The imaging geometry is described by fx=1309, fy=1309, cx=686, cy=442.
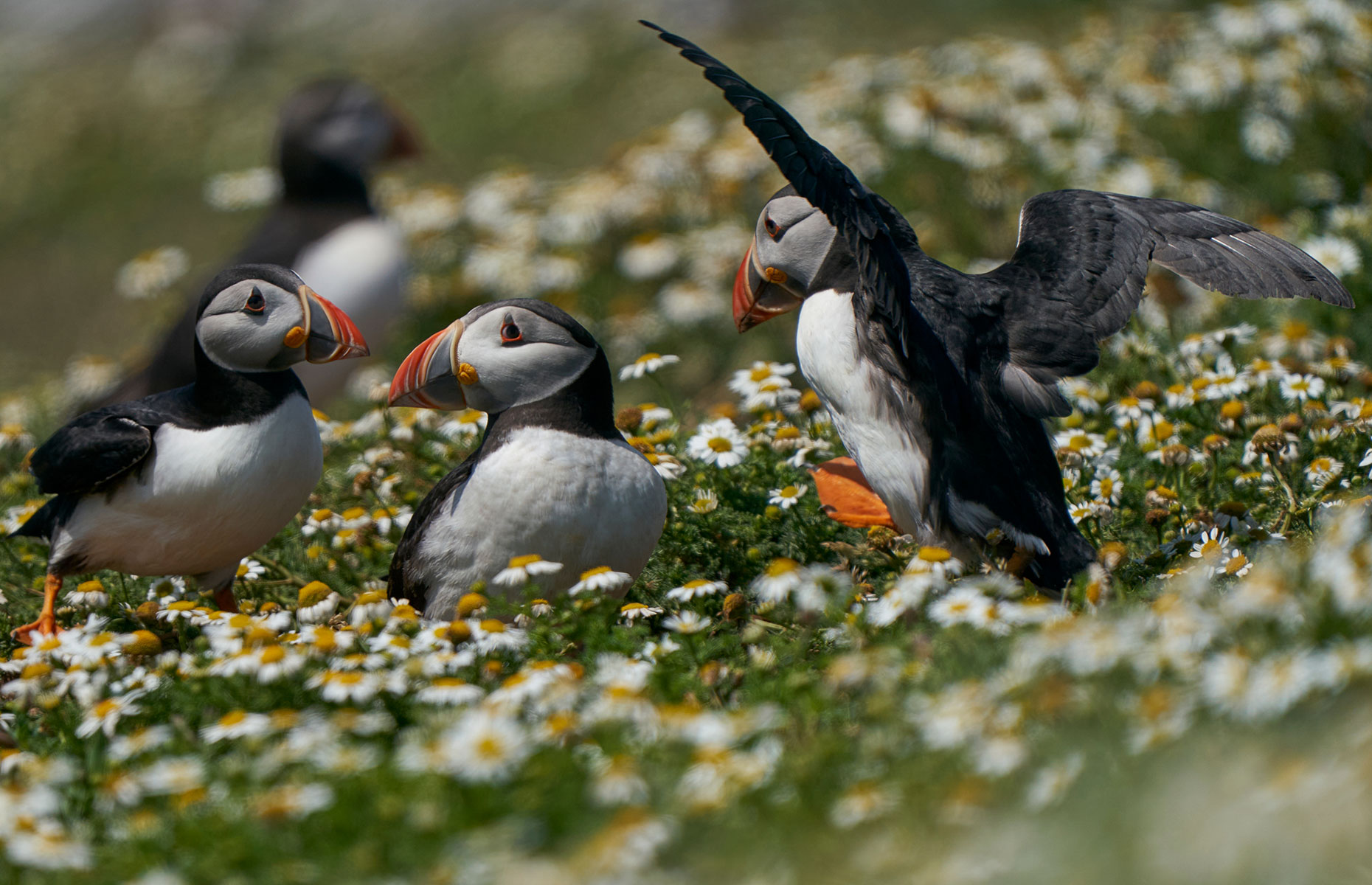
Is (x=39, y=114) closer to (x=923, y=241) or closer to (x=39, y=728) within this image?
(x=923, y=241)

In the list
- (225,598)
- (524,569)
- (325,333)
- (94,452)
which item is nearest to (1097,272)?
(524,569)

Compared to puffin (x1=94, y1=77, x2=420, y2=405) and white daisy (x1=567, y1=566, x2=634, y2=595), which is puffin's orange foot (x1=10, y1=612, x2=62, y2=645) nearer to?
white daisy (x1=567, y1=566, x2=634, y2=595)

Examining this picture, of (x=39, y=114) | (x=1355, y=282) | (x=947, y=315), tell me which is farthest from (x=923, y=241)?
(x=39, y=114)

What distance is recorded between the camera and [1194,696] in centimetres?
216

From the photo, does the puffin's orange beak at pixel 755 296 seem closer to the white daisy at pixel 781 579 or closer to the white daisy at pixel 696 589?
the white daisy at pixel 696 589

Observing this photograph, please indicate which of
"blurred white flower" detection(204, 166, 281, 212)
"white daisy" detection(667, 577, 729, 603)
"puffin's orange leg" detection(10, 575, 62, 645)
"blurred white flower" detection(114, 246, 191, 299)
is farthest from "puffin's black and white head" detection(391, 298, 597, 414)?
"blurred white flower" detection(204, 166, 281, 212)

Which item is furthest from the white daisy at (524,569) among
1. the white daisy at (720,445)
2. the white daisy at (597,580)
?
the white daisy at (720,445)

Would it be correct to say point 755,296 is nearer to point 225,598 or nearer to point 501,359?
point 501,359

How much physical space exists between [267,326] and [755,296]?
153 cm

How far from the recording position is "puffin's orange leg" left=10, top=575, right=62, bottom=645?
13.4 ft

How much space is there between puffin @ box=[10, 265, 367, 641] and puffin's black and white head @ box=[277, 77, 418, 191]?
3.86 m

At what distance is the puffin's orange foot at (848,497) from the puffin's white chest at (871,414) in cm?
15

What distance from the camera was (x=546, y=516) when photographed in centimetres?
355

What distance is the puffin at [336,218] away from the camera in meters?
7.24
